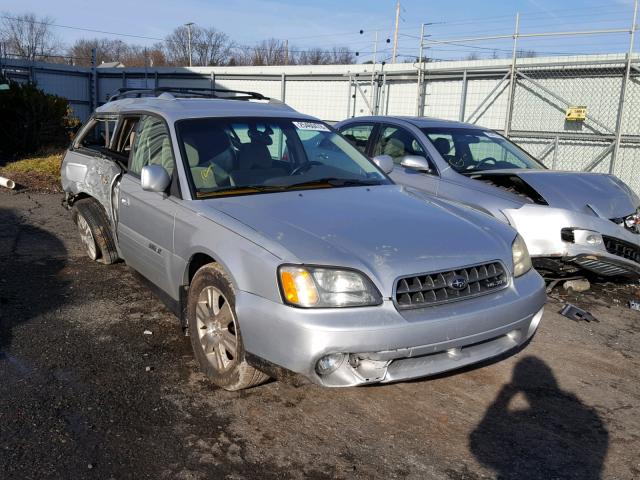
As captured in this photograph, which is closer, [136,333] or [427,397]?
[427,397]

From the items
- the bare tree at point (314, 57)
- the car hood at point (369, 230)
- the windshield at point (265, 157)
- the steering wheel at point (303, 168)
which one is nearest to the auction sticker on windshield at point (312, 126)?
the windshield at point (265, 157)

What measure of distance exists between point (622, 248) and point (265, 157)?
3596 mm

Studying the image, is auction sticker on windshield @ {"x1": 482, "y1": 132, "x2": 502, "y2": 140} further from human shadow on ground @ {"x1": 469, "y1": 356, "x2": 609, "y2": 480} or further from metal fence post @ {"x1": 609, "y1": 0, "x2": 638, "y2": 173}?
metal fence post @ {"x1": 609, "y1": 0, "x2": 638, "y2": 173}

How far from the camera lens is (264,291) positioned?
3.07 m

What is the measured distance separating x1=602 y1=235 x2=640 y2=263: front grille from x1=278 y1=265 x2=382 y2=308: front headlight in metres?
3.52

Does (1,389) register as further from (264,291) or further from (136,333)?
(264,291)

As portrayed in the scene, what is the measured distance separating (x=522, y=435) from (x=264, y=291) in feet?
5.33

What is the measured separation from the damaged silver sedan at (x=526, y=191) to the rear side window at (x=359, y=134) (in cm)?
2

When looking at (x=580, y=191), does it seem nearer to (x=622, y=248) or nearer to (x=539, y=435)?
(x=622, y=248)

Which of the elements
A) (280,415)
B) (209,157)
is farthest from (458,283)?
(209,157)

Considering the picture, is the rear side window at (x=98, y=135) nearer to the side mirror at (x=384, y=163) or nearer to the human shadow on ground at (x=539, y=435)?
the side mirror at (x=384, y=163)

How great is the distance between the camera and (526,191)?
237 inches

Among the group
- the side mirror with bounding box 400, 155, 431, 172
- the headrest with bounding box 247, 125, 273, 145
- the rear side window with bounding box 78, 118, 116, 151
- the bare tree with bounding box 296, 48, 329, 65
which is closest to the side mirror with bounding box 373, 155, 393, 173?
the headrest with bounding box 247, 125, 273, 145

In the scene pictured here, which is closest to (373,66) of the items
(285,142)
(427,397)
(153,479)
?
(285,142)
